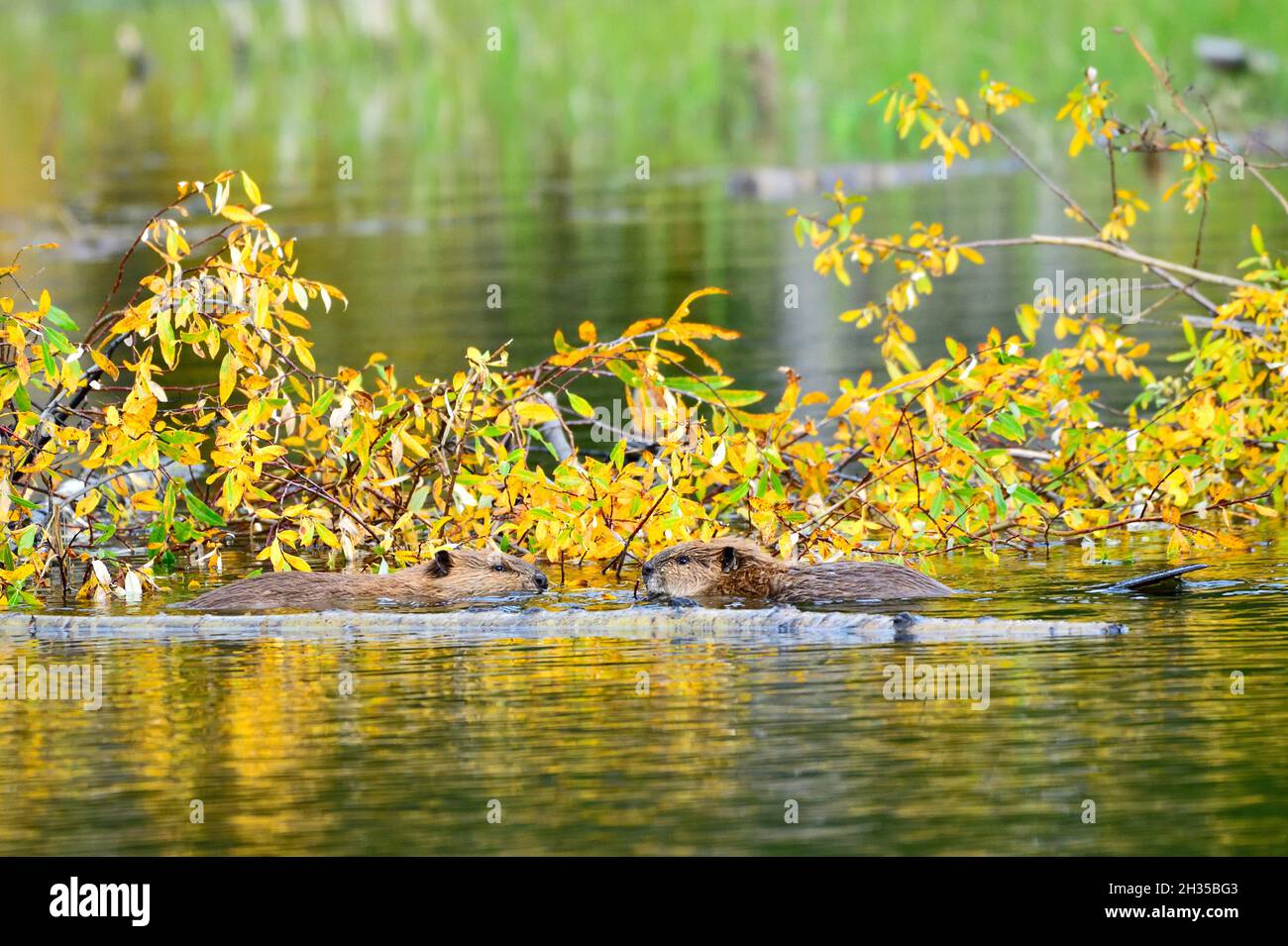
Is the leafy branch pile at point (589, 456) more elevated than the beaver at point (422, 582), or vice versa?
the leafy branch pile at point (589, 456)

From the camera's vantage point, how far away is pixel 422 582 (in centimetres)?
1104

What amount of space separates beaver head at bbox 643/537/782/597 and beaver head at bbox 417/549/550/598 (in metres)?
0.61

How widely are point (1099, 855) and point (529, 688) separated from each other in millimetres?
2825

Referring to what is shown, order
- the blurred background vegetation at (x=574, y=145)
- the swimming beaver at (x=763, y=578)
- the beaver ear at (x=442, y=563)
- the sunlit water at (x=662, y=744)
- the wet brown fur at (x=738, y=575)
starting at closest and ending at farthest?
1. the sunlit water at (x=662, y=744)
2. the swimming beaver at (x=763, y=578)
3. the wet brown fur at (x=738, y=575)
4. the beaver ear at (x=442, y=563)
5. the blurred background vegetation at (x=574, y=145)

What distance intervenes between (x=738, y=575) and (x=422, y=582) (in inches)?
58.9

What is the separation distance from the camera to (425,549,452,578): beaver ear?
36.1 ft

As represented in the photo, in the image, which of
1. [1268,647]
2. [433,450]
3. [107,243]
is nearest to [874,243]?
[433,450]

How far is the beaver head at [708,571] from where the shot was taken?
1075 centimetres

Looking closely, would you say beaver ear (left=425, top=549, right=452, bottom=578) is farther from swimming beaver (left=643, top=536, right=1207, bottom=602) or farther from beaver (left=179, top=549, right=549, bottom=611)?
swimming beaver (left=643, top=536, right=1207, bottom=602)

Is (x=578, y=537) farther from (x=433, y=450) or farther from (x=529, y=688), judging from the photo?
(x=529, y=688)

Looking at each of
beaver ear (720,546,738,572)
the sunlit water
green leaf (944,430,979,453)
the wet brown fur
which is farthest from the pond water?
green leaf (944,430,979,453)

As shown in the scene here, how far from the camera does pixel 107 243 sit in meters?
30.3

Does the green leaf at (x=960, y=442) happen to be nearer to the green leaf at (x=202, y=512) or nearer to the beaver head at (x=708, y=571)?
the beaver head at (x=708, y=571)

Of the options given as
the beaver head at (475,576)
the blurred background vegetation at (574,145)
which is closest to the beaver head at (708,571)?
the beaver head at (475,576)
